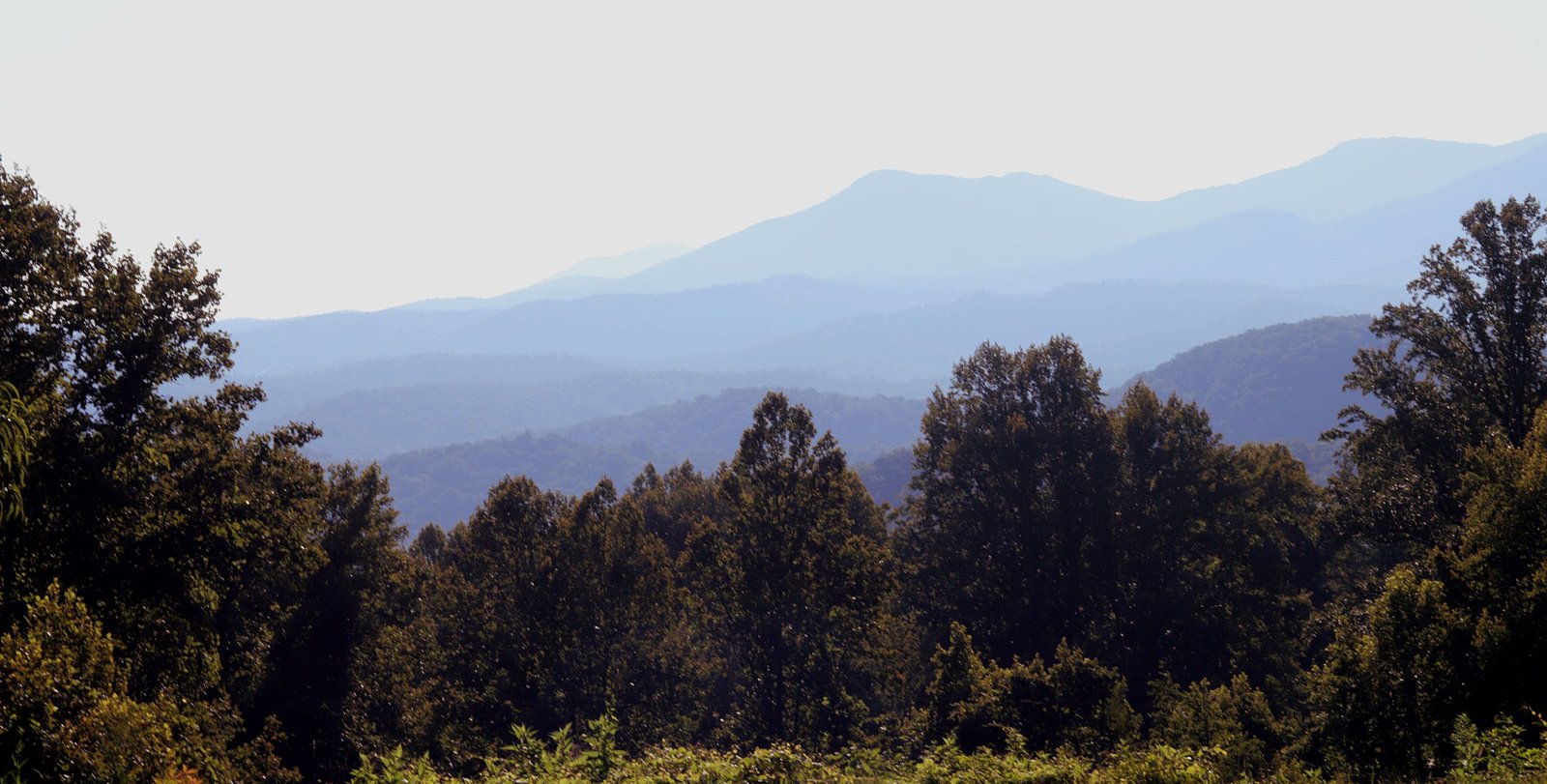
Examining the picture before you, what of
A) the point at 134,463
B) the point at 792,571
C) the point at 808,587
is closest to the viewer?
the point at 134,463

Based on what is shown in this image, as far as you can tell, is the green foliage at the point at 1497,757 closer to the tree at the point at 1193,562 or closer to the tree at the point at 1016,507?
the tree at the point at 1193,562

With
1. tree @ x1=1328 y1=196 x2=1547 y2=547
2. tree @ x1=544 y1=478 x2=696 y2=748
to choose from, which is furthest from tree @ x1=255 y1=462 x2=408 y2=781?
tree @ x1=1328 y1=196 x2=1547 y2=547

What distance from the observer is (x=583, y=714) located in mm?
38281

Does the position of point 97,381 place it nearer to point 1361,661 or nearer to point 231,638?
point 231,638

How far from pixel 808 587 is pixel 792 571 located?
79 cm

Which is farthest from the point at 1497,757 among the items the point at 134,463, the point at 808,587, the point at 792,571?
the point at 134,463

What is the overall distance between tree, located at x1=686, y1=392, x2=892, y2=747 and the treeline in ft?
0.45

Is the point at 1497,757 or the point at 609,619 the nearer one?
the point at 1497,757

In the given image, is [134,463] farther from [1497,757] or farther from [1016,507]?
[1016,507]

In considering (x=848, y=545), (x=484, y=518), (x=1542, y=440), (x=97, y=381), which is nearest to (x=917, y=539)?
(x=848, y=545)

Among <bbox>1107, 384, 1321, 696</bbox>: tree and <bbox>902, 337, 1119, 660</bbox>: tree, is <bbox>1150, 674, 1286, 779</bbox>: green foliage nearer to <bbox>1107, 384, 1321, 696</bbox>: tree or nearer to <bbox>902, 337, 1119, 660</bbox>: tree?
<bbox>1107, 384, 1321, 696</bbox>: tree

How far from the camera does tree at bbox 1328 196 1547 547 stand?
28453 mm

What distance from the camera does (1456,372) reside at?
29.4 m

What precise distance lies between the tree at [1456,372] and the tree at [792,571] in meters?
15.7
